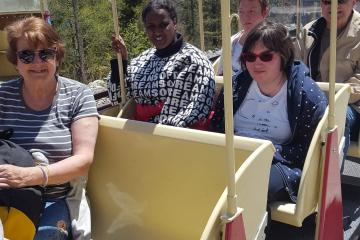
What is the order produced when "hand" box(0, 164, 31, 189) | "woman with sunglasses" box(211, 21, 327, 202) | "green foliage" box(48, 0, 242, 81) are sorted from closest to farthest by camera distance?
"hand" box(0, 164, 31, 189) < "woman with sunglasses" box(211, 21, 327, 202) < "green foliage" box(48, 0, 242, 81)

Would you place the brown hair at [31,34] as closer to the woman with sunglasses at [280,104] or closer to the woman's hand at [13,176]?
the woman's hand at [13,176]

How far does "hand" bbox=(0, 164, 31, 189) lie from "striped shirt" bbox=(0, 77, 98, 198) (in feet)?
0.70

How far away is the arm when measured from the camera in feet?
5.71

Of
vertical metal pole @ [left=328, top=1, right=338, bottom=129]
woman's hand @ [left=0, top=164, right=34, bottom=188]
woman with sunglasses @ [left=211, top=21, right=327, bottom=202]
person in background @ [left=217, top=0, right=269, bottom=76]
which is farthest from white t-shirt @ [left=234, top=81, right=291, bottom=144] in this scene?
woman's hand @ [left=0, top=164, right=34, bottom=188]

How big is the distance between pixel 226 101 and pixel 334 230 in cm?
124

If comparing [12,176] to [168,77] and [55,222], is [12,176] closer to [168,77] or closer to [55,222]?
[55,222]

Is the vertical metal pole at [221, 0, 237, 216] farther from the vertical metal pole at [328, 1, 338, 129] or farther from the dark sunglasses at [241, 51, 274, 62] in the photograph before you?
the dark sunglasses at [241, 51, 274, 62]

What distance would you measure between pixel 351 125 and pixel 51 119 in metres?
1.82

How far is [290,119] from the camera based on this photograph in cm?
229

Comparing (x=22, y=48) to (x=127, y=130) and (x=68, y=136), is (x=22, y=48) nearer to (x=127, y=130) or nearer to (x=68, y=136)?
(x=68, y=136)

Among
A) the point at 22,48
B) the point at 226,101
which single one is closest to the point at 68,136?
the point at 22,48

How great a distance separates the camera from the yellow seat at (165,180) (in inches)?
71.7

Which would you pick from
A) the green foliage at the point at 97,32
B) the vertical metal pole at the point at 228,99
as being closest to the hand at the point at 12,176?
the vertical metal pole at the point at 228,99

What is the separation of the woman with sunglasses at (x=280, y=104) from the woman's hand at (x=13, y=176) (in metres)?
1.05
